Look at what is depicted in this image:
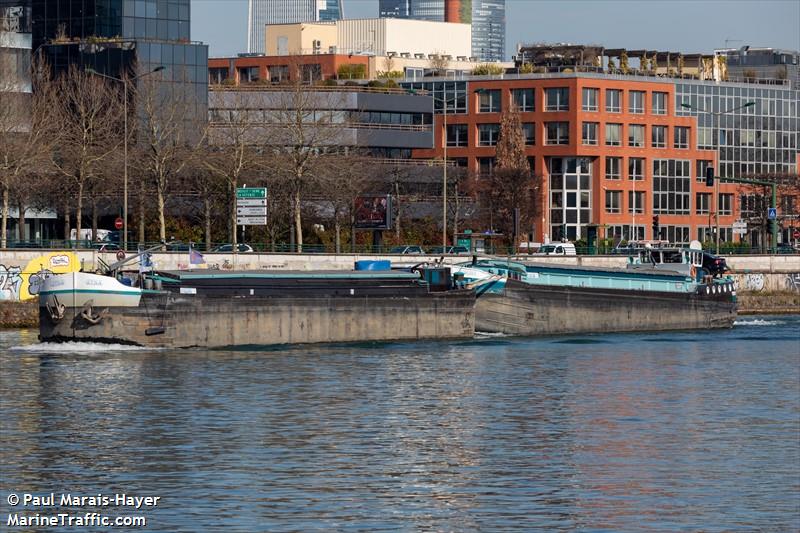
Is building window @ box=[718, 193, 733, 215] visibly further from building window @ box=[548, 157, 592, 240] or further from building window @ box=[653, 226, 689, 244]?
building window @ box=[548, 157, 592, 240]

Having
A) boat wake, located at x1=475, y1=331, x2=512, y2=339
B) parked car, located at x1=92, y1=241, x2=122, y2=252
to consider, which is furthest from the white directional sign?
boat wake, located at x1=475, y1=331, x2=512, y2=339

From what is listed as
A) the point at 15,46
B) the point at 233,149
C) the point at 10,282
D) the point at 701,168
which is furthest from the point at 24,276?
the point at 701,168

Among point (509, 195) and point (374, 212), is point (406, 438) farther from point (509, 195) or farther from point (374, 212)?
point (509, 195)

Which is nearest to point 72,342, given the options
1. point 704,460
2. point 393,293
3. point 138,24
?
point 393,293

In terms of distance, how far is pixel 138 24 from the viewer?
150 meters

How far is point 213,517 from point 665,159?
150m

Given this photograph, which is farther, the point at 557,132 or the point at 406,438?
the point at 557,132

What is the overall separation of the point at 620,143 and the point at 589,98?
22.7 feet

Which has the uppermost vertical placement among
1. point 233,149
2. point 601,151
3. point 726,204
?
point 601,151

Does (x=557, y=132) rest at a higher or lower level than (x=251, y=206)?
higher

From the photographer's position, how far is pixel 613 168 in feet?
580

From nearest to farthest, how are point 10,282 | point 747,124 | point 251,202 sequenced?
1. point 10,282
2. point 251,202
3. point 747,124

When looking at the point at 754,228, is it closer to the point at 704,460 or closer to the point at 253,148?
→ the point at 253,148

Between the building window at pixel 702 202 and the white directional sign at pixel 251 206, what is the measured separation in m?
91.0
